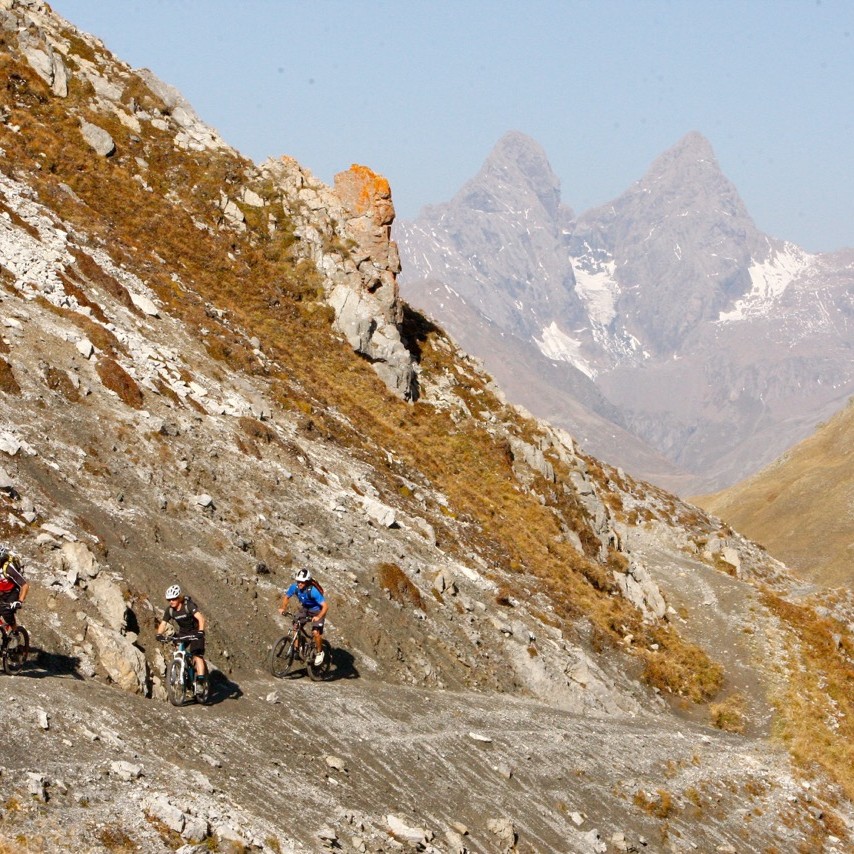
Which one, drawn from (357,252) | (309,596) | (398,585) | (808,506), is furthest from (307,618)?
(808,506)

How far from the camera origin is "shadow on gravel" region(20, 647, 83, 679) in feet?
64.6

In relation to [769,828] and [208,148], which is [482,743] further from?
[208,148]

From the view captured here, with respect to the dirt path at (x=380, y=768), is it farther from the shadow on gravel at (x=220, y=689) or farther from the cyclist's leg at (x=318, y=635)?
the cyclist's leg at (x=318, y=635)

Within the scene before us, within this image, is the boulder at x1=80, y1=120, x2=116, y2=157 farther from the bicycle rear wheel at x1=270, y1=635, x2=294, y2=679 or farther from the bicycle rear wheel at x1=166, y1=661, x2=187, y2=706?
the bicycle rear wheel at x1=166, y1=661, x2=187, y2=706

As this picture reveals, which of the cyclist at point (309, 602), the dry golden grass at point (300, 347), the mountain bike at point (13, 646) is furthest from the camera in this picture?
the dry golden grass at point (300, 347)

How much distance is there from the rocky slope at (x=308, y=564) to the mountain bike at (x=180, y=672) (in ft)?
1.15

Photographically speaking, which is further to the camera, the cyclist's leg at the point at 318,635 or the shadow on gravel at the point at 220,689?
the cyclist's leg at the point at 318,635

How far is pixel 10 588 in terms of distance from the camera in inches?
773

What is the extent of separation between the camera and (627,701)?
37562 mm

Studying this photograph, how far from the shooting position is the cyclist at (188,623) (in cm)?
2108

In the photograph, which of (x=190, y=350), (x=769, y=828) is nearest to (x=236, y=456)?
(x=190, y=350)

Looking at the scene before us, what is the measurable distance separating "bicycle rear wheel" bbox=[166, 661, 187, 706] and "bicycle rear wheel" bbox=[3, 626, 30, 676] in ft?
9.50

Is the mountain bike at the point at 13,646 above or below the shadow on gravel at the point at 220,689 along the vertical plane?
below

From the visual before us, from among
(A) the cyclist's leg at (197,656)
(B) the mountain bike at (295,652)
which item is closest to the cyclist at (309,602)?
(B) the mountain bike at (295,652)
